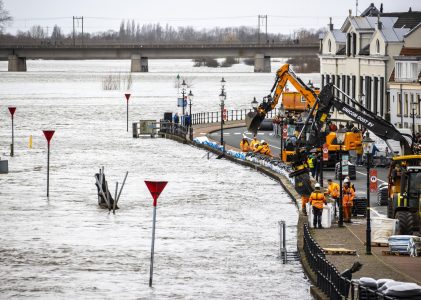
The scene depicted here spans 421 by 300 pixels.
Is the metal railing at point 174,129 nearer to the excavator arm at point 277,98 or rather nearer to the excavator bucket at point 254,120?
the excavator arm at point 277,98

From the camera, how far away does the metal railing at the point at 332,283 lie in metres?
28.4

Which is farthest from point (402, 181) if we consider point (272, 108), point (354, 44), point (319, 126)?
point (354, 44)

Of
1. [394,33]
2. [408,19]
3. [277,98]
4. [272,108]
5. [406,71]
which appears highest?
[408,19]

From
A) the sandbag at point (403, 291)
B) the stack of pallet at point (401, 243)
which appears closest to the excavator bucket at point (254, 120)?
the stack of pallet at point (401, 243)

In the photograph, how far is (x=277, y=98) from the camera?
241 feet

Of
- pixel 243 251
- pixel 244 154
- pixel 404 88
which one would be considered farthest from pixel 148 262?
pixel 404 88

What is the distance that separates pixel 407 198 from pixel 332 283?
1138 cm

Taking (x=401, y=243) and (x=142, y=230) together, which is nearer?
(x=401, y=243)

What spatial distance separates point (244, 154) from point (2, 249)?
32.4 m

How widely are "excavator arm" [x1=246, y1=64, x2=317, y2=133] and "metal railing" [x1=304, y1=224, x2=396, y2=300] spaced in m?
32.8

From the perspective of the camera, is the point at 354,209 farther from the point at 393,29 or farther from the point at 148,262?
the point at 393,29

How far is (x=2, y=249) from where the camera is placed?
153 feet

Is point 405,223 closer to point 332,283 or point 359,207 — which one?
point 359,207

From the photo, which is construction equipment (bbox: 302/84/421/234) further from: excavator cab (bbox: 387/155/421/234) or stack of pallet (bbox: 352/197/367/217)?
stack of pallet (bbox: 352/197/367/217)
